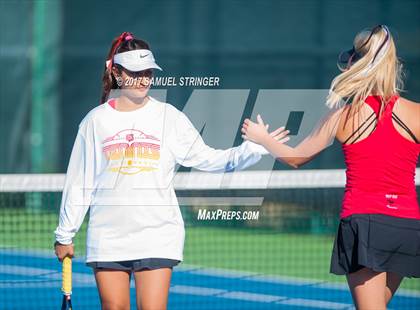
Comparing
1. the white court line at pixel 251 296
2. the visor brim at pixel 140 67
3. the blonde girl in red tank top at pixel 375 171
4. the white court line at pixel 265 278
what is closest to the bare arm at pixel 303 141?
the blonde girl in red tank top at pixel 375 171

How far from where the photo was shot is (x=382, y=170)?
4.19 m

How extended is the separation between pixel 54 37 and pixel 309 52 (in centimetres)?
292

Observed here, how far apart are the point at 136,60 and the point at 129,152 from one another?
39cm

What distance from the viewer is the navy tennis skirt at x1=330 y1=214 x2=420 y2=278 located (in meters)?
4.15

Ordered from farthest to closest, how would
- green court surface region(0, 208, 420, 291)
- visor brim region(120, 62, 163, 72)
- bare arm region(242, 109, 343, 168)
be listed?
green court surface region(0, 208, 420, 291) < visor brim region(120, 62, 163, 72) < bare arm region(242, 109, 343, 168)

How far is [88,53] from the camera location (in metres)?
11.7

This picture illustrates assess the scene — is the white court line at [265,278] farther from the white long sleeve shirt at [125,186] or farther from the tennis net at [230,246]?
the white long sleeve shirt at [125,186]

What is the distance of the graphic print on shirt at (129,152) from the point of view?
170 inches

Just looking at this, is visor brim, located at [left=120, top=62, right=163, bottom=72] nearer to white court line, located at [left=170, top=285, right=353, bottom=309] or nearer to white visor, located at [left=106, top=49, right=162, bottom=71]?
white visor, located at [left=106, top=49, right=162, bottom=71]

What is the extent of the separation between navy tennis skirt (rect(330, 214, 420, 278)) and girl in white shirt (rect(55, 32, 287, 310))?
0.70 meters

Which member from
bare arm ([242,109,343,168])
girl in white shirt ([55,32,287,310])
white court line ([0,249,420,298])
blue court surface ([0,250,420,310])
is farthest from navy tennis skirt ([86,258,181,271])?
white court line ([0,249,420,298])

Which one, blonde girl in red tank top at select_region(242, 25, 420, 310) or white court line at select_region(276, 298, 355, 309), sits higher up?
blonde girl in red tank top at select_region(242, 25, 420, 310)

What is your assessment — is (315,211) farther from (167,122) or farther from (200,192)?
(167,122)

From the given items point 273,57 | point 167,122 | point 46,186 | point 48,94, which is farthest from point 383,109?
point 48,94
